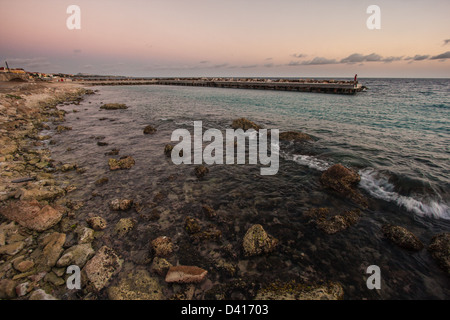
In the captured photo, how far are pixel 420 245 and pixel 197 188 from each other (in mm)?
7756

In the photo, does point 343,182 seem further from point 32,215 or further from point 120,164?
point 32,215

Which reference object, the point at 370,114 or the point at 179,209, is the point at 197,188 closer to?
the point at 179,209

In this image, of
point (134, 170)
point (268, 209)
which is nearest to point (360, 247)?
point (268, 209)

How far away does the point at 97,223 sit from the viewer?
19.4 ft

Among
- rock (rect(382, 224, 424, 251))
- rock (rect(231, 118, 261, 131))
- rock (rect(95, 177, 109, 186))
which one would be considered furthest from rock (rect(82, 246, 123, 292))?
rock (rect(231, 118, 261, 131))

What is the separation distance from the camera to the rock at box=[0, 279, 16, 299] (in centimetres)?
373

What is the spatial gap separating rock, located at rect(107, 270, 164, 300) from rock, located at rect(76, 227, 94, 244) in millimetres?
1944

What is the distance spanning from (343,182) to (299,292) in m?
5.74

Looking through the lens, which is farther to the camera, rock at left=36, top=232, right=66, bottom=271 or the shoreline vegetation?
rock at left=36, top=232, right=66, bottom=271

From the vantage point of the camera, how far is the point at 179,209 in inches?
273

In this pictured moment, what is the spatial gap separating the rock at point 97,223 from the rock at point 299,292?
5.16 metres

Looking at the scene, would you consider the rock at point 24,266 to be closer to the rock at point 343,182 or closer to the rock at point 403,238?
the rock at point 403,238

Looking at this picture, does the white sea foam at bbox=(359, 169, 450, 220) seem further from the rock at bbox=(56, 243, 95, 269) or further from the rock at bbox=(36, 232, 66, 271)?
the rock at bbox=(36, 232, 66, 271)

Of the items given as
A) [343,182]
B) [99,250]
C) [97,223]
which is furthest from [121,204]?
[343,182]
